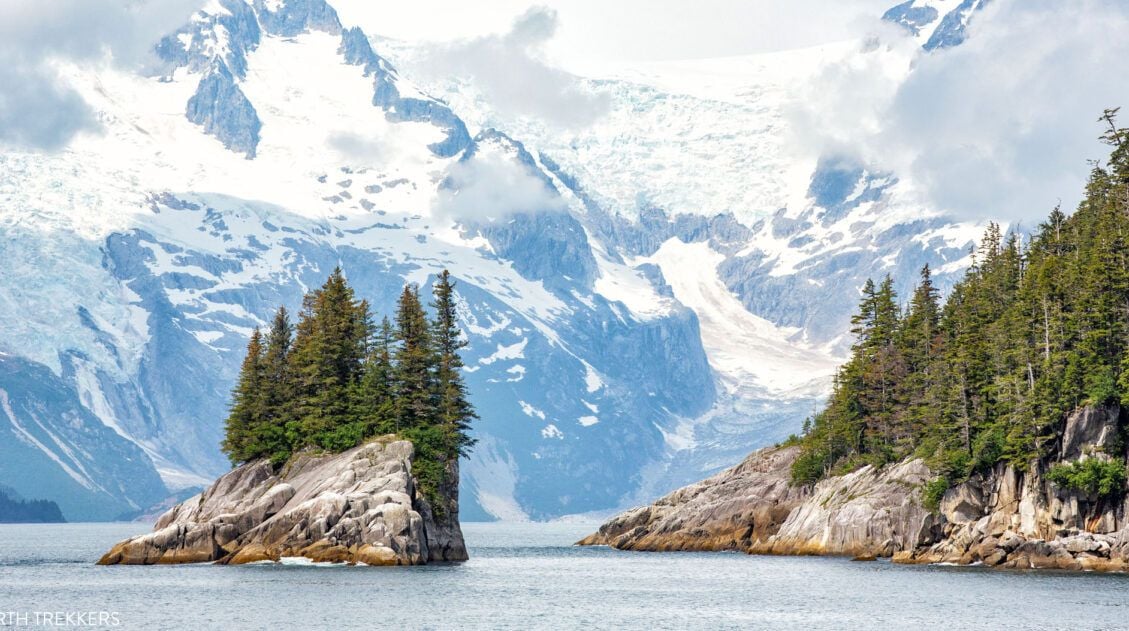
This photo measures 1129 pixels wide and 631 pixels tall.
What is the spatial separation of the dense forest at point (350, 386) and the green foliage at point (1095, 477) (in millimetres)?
59817

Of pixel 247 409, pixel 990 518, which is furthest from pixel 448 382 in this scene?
pixel 990 518

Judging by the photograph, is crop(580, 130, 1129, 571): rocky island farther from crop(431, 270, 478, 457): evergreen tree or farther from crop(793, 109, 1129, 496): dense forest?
crop(431, 270, 478, 457): evergreen tree

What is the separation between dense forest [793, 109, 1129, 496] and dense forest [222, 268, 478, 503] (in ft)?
164

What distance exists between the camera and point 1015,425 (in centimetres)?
15875

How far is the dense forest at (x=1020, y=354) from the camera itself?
15300cm

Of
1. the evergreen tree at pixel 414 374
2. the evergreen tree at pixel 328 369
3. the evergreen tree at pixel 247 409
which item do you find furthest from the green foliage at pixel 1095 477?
the evergreen tree at pixel 247 409

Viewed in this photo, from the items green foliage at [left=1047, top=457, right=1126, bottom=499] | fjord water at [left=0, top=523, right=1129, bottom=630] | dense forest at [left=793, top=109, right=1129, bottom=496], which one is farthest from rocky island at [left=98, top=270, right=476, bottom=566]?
green foliage at [left=1047, top=457, right=1126, bottom=499]

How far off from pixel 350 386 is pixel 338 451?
9.21 m

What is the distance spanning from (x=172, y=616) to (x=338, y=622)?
1163cm

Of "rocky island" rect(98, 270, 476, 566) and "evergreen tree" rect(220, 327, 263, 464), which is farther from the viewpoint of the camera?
"evergreen tree" rect(220, 327, 263, 464)

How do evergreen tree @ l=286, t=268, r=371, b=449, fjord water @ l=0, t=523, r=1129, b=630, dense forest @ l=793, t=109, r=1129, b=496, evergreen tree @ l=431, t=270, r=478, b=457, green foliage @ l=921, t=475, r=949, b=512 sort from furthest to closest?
evergreen tree @ l=286, t=268, r=371, b=449
evergreen tree @ l=431, t=270, r=478, b=457
green foliage @ l=921, t=475, r=949, b=512
dense forest @ l=793, t=109, r=1129, b=496
fjord water @ l=0, t=523, r=1129, b=630

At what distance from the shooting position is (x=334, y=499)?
153875 mm

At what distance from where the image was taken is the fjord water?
114 m

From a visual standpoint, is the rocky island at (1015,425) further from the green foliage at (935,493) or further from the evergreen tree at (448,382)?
the evergreen tree at (448,382)
